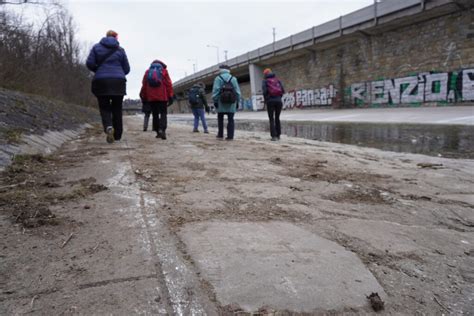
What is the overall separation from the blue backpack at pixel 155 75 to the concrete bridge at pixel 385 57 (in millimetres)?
16902

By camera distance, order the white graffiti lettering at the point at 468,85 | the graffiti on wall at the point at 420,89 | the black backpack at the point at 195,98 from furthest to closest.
Answer: the graffiti on wall at the point at 420,89 → the white graffiti lettering at the point at 468,85 → the black backpack at the point at 195,98

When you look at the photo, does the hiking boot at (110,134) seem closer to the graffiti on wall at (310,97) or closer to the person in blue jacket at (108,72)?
the person in blue jacket at (108,72)

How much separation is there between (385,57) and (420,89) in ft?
12.7

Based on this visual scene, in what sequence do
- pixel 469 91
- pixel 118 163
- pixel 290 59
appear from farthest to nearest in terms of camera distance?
pixel 290 59, pixel 469 91, pixel 118 163

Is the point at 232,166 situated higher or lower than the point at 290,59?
lower

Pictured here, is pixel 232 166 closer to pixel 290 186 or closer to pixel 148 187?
pixel 290 186

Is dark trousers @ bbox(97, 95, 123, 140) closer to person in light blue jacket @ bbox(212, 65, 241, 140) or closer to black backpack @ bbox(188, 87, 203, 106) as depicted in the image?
person in light blue jacket @ bbox(212, 65, 241, 140)

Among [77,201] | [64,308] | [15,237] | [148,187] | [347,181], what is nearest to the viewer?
[64,308]

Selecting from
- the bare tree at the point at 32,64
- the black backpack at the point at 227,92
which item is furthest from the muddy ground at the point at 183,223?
the bare tree at the point at 32,64

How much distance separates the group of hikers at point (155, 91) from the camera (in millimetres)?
5418

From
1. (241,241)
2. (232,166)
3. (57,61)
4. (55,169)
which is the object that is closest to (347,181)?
(232,166)

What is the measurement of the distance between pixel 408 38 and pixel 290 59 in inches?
521

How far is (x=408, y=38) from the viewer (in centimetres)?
2006

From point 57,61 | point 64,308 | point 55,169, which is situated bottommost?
point 64,308
